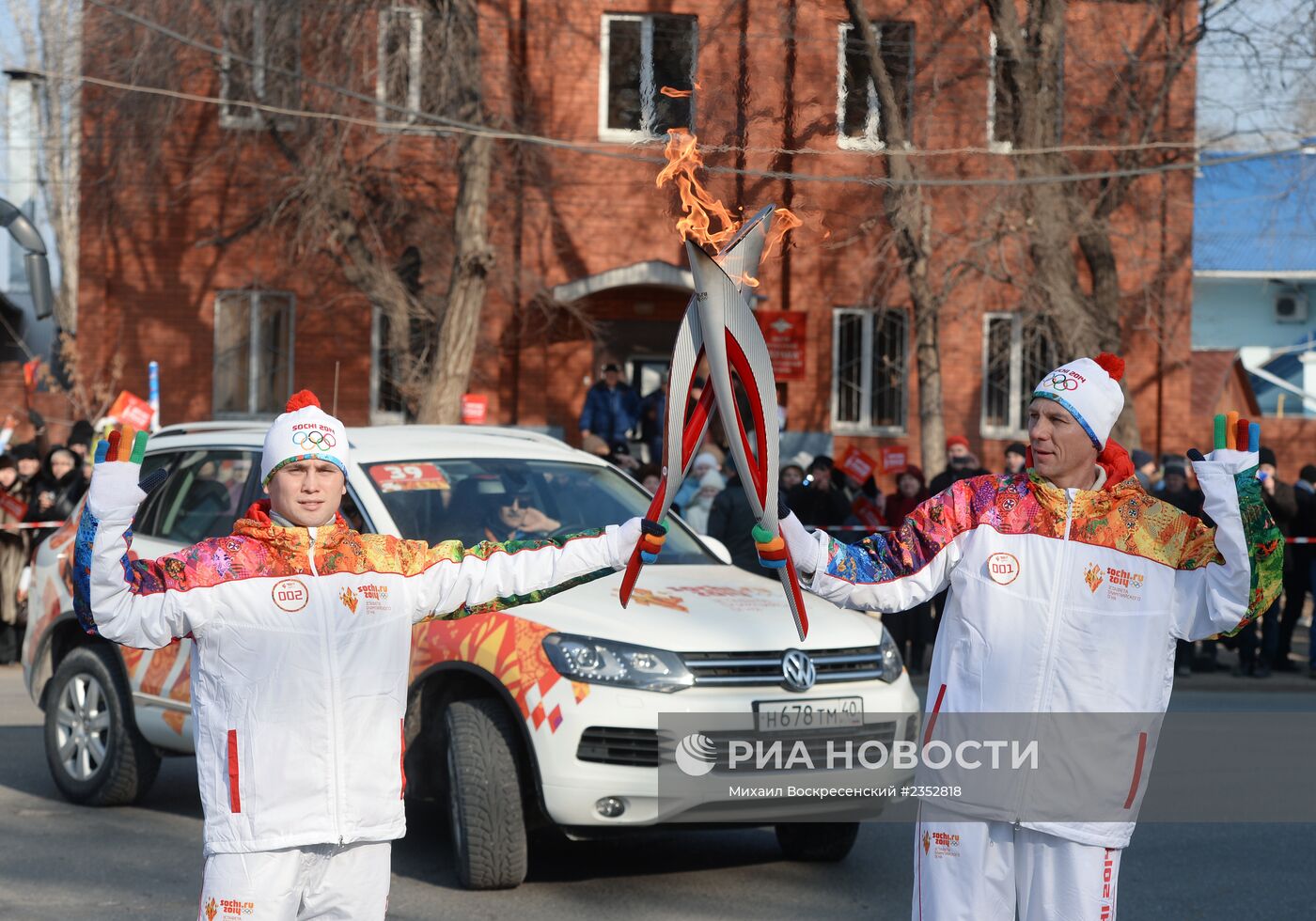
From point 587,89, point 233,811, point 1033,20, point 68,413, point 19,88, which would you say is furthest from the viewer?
point 19,88

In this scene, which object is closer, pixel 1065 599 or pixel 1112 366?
pixel 1065 599

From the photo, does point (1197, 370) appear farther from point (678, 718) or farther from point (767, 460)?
point (767, 460)

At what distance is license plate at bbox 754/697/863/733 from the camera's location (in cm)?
640

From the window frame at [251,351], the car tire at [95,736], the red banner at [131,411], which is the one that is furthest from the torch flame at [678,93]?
the window frame at [251,351]

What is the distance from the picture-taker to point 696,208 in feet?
13.6

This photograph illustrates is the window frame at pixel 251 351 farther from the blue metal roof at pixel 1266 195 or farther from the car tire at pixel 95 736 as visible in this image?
the car tire at pixel 95 736

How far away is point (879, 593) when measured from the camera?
4289mm

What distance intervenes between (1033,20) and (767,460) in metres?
10.8

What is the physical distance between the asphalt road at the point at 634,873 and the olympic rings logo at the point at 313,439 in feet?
8.93

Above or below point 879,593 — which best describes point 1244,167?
above

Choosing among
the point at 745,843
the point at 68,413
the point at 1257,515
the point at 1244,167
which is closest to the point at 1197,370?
the point at 1244,167

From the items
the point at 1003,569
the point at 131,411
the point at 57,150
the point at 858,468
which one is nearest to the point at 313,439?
the point at 1003,569

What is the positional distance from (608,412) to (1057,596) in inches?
580

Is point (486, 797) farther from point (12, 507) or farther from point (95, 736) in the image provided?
point (12, 507)
